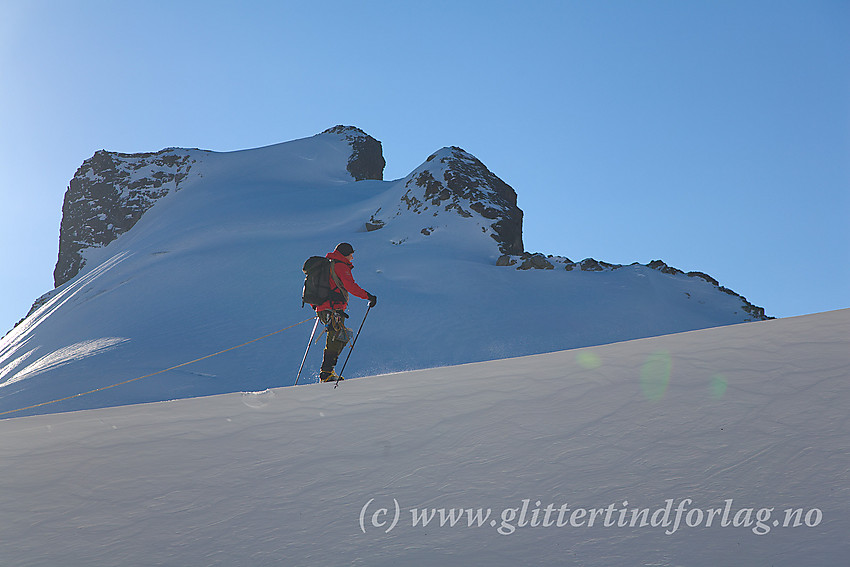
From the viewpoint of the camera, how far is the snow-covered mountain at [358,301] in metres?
18.8

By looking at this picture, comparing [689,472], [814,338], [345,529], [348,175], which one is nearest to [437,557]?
[345,529]

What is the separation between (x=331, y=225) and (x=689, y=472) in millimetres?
33972

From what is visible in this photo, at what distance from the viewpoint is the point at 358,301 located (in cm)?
2242

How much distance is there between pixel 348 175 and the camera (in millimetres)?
64312

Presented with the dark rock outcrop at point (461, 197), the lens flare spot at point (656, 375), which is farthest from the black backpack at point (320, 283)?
the dark rock outcrop at point (461, 197)

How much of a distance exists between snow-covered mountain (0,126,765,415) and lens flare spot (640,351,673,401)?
12.8 metres

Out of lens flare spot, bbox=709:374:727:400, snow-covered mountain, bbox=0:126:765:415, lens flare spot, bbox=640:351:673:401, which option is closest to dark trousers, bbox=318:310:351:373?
lens flare spot, bbox=640:351:673:401

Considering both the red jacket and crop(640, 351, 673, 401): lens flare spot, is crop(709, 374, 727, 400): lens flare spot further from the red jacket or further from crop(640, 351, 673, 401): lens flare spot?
the red jacket

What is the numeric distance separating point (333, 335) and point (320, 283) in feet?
2.28

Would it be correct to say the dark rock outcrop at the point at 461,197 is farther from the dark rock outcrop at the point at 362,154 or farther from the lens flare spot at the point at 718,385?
the dark rock outcrop at the point at 362,154

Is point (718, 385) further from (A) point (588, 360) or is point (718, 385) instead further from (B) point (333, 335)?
(B) point (333, 335)

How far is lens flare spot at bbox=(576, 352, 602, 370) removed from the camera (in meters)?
5.43

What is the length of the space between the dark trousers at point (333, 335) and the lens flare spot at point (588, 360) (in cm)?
328

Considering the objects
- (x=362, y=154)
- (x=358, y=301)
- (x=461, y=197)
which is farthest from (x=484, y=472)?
(x=362, y=154)
